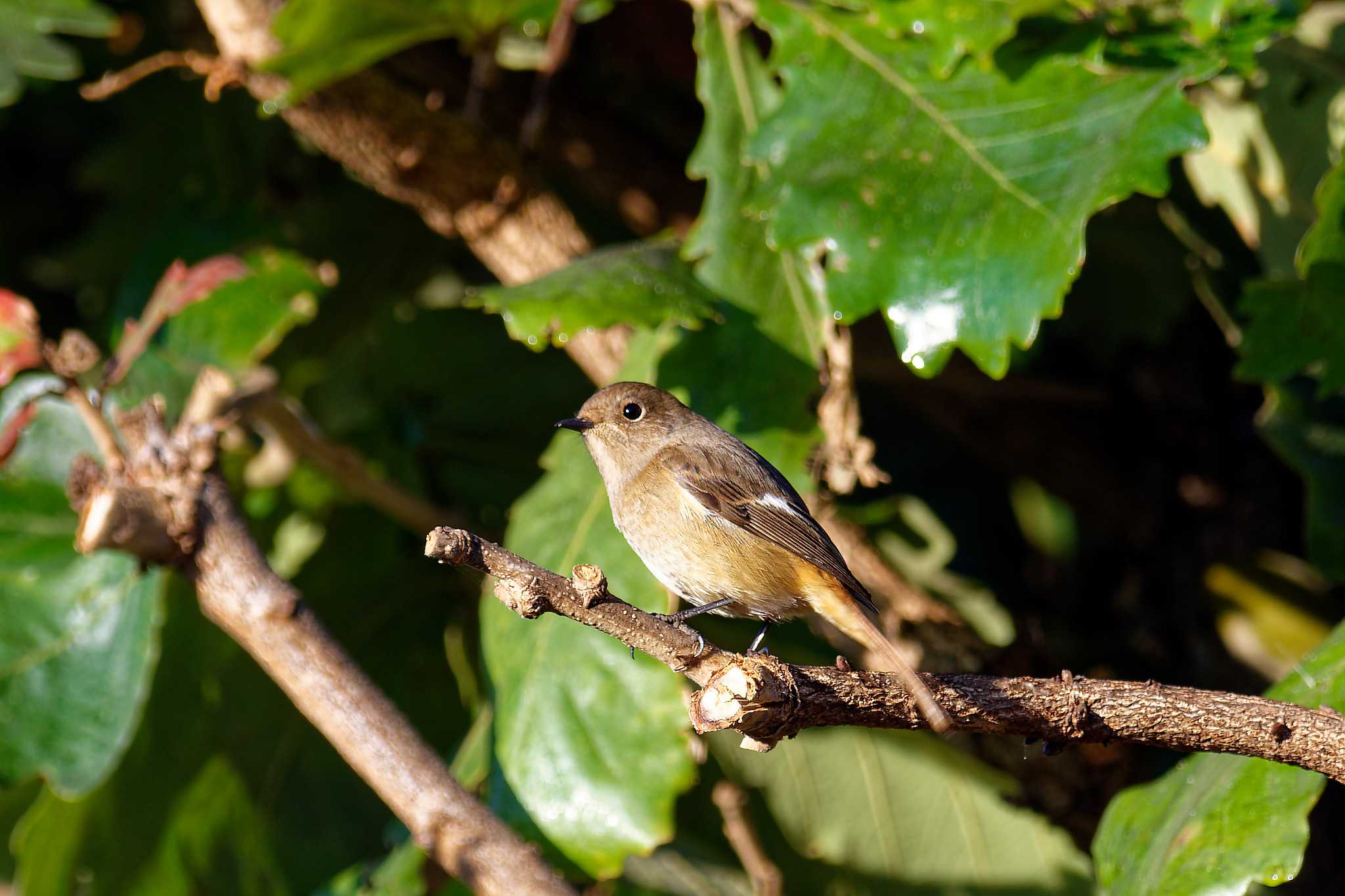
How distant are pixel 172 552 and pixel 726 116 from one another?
5.90 feet

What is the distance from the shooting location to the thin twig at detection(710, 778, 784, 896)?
159 inches

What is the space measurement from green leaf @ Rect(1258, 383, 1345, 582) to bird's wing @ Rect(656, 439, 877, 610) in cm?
129

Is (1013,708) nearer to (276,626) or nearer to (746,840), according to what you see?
(276,626)

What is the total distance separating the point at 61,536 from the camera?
150 inches

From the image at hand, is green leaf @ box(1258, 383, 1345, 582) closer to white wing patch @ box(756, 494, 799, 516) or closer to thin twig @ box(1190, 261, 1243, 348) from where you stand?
thin twig @ box(1190, 261, 1243, 348)

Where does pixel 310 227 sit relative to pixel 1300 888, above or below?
above

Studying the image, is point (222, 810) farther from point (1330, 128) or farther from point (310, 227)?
point (1330, 128)

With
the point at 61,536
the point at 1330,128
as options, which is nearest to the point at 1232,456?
the point at 1330,128

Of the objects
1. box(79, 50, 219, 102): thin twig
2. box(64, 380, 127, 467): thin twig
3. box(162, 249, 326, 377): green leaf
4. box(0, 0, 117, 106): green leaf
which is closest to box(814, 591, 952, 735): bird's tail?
box(64, 380, 127, 467): thin twig

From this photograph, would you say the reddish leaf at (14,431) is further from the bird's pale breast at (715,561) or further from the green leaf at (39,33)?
the bird's pale breast at (715,561)

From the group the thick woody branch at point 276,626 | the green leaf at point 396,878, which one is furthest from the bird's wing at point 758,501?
the green leaf at point 396,878

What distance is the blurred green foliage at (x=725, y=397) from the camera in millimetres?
3109

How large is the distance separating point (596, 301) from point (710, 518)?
0.60 metres

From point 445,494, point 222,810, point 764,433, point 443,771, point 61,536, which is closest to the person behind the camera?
point 443,771
